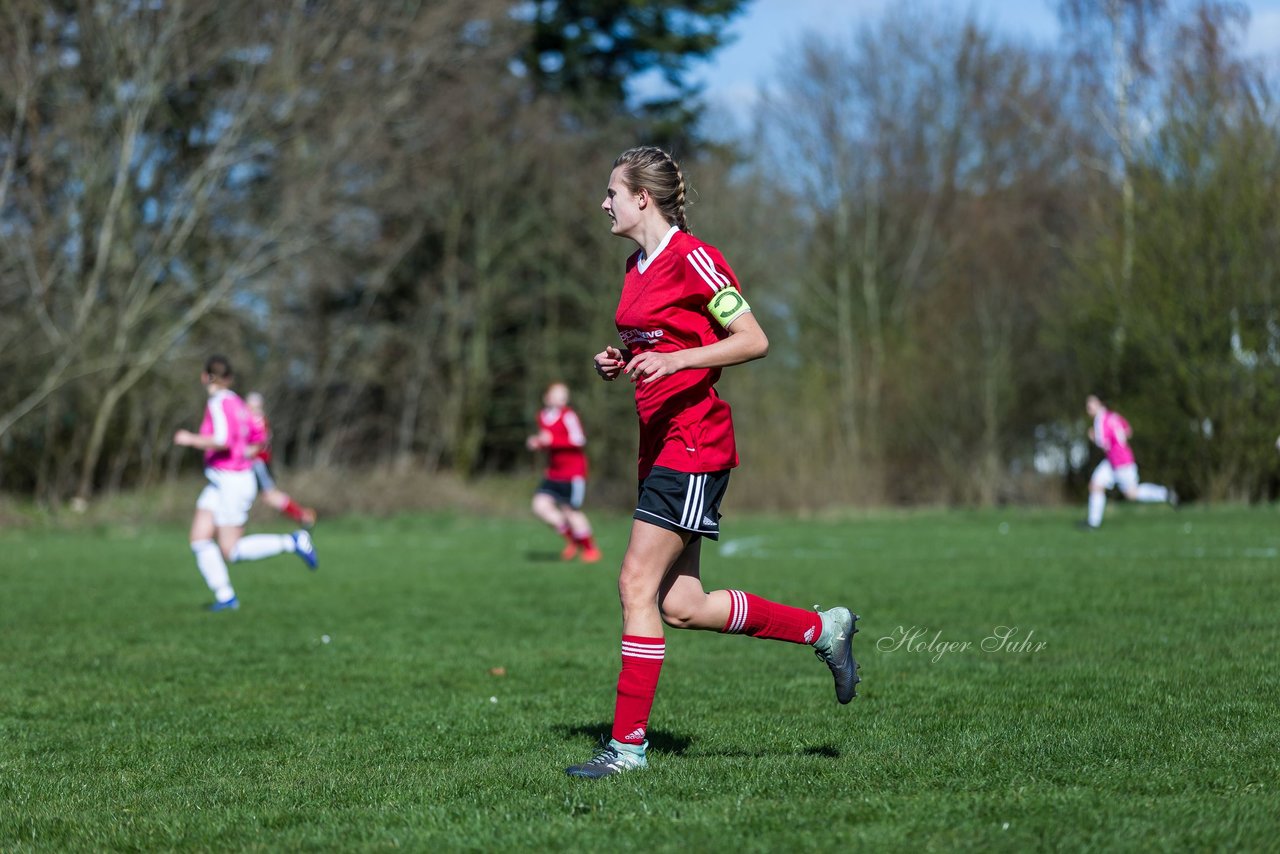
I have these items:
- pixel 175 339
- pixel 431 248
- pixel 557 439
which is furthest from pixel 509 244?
pixel 557 439

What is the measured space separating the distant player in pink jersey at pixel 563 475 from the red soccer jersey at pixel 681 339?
452 inches

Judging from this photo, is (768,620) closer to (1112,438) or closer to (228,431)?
(228,431)

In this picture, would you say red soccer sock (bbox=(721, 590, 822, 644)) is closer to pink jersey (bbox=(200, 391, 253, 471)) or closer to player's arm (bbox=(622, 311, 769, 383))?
player's arm (bbox=(622, 311, 769, 383))

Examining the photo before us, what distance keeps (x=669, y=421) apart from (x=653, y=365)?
0.42m

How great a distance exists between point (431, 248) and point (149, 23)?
12.1 metres

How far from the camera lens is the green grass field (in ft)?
13.1

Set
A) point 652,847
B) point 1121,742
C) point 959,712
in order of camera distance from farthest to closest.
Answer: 1. point 959,712
2. point 1121,742
3. point 652,847

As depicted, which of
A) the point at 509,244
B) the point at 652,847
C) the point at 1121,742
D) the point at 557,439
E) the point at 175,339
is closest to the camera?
the point at 652,847

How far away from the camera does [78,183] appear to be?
2477cm

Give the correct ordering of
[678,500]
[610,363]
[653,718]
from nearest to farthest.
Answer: [678,500] → [610,363] → [653,718]

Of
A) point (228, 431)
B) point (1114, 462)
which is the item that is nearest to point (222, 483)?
point (228, 431)

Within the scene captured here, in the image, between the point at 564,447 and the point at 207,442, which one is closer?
the point at 207,442

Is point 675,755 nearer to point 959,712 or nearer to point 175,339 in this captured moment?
point 959,712

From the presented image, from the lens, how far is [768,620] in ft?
17.0
